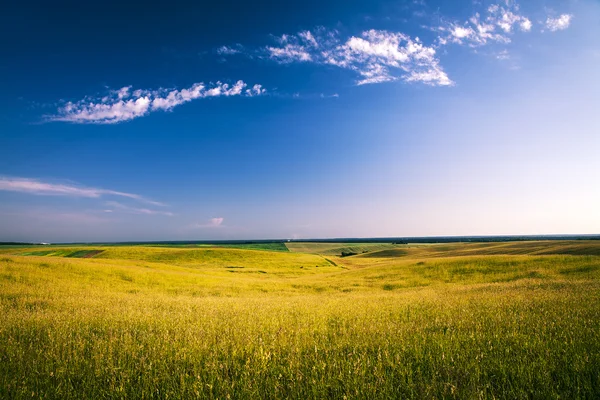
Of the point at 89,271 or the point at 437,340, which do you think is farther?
the point at 89,271

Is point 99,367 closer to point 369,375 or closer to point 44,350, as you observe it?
point 44,350

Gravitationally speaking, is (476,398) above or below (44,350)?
above

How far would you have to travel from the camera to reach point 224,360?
4.66 meters

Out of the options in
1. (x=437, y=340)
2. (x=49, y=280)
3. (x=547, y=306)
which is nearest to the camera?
(x=437, y=340)

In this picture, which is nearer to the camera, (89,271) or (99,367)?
(99,367)

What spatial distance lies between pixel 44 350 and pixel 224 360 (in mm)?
3725

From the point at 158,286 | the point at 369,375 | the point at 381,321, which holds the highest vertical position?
the point at 369,375

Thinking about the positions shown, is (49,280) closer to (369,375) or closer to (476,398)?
(369,375)

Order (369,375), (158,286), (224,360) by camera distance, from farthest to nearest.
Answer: (158,286) < (224,360) < (369,375)

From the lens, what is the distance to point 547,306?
7.73m

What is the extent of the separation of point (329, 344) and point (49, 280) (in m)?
25.2

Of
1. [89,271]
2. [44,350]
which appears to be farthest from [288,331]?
[89,271]

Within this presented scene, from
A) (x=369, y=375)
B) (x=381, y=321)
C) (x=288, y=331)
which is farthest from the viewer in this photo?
(x=381, y=321)

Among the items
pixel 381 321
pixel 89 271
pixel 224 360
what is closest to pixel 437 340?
pixel 381 321
